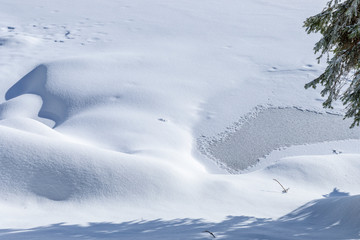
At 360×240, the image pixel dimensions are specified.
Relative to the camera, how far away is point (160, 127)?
36.8 feet

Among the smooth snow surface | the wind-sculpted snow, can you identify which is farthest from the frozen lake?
the wind-sculpted snow

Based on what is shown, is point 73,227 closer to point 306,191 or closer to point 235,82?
point 306,191

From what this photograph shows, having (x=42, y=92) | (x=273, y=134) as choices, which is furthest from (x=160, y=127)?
(x=42, y=92)

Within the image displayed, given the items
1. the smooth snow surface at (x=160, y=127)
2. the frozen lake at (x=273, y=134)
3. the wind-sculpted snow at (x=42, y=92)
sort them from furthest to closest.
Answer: the wind-sculpted snow at (x=42, y=92) < the frozen lake at (x=273, y=134) < the smooth snow surface at (x=160, y=127)

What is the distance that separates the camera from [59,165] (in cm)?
682

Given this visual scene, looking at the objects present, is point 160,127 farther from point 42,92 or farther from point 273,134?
point 42,92

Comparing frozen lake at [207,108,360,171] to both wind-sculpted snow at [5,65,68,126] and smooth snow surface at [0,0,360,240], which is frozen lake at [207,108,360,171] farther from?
wind-sculpted snow at [5,65,68,126]

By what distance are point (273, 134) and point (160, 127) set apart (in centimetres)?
325

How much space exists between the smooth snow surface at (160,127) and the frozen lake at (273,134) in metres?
0.06

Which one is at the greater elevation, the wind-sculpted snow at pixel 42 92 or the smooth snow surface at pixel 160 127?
the smooth snow surface at pixel 160 127

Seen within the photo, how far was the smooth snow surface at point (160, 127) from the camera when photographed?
619cm

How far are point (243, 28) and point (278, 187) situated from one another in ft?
50.0

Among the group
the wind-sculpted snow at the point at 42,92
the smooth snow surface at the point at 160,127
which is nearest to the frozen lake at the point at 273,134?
the smooth snow surface at the point at 160,127

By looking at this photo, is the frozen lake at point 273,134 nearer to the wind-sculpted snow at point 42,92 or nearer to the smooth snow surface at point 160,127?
the smooth snow surface at point 160,127
